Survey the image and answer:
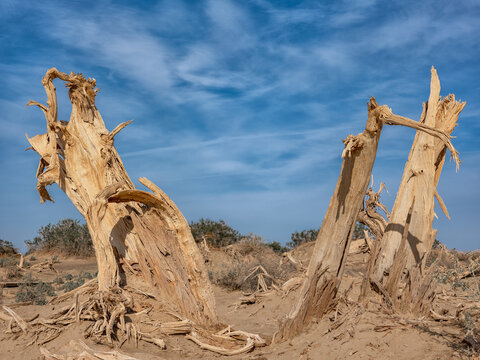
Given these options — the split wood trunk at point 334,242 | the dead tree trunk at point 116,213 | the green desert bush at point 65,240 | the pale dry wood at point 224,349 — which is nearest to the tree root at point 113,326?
the pale dry wood at point 224,349

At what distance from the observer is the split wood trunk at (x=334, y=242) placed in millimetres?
5664

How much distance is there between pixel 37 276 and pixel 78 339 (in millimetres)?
11000

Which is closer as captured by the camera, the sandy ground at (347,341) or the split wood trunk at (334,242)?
the sandy ground at (347,341)

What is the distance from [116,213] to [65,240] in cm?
1528

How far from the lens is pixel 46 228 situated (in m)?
22.7

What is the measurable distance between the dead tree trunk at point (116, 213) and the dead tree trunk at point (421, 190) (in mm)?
2848

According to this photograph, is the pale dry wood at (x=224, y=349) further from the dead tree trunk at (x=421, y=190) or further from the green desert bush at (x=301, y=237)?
the green desert bush at (x=301, y=237)

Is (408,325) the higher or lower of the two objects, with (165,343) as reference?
higher

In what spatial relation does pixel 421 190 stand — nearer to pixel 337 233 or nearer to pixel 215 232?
pixel 337 233

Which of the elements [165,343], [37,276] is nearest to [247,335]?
[165,343]

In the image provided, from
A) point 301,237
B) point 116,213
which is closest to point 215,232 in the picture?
point 301,237

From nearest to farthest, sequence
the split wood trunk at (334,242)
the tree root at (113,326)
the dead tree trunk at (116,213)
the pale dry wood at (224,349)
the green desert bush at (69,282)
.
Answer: the split wood trunk at (334,242)
the tree root at (113,326)
the pale dry wood at (224,349)
the dead tree trunk at (116,213)
the green desert bush at (69,282)

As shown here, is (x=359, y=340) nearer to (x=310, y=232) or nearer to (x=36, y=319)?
(x=36, y=319)

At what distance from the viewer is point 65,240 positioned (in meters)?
21.5
